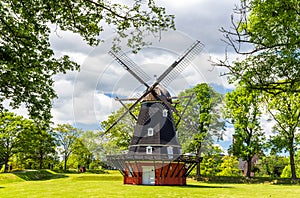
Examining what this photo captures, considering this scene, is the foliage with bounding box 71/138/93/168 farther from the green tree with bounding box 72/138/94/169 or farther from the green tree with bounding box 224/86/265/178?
the green tree with bounding box 224/86/265/178

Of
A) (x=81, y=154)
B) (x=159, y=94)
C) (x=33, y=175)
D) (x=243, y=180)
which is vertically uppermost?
(x=159, y=94)

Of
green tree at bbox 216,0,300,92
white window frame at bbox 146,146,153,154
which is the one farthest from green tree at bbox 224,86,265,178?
green tree at bbox 216,0,300,92

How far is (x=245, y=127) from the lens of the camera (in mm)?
33281

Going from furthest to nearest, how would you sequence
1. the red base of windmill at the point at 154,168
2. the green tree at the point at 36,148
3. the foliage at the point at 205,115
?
the green tree at the point at 36,148
the foliage at the point at 205,115
the red base of windmill at the point at 154,168

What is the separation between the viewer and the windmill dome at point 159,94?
85.6 ft

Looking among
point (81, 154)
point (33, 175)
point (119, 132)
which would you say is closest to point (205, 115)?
point (119, 132)

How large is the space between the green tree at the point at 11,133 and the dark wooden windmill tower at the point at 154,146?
12.3m

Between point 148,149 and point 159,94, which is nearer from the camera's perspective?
point 148,149

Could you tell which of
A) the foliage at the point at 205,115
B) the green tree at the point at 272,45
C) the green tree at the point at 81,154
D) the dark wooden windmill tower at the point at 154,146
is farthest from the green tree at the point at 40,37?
the green tree at the point at 81,154

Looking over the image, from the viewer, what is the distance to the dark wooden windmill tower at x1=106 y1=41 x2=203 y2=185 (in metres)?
24.8

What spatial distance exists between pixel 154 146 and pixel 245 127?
1230cm

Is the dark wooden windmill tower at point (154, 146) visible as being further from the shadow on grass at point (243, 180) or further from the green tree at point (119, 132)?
the shadow on grass at point (243, 180)

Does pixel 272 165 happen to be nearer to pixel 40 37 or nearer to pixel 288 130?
pixel 288 130

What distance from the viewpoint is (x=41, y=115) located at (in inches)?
376
